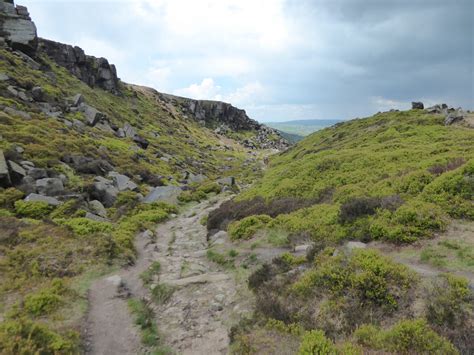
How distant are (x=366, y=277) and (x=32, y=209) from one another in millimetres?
18918

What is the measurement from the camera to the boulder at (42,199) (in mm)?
19439

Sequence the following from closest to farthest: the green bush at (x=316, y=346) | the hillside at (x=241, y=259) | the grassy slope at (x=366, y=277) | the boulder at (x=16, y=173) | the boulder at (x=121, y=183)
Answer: the green bush at (x=316, y=346) < the grassy slope at (x=366, y=277) < the hillside at (x=241, y=259) < the boulder at (x=16, y=173) < the boulder at (x=121, y=183)

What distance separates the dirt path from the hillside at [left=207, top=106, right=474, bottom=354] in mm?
1088

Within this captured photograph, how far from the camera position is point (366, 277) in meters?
9.39

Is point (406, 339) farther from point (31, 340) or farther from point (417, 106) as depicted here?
point (417, 106)

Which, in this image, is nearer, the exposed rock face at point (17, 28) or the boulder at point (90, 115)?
the boulder at point (90, 115)

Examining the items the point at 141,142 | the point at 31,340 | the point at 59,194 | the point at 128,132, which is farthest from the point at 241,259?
the point at 128,132

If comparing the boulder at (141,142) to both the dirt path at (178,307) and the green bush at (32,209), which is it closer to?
the green bush at (32,209)

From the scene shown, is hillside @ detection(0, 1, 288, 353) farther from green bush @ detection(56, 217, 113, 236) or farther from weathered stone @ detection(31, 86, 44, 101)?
weathered stone @ detection(31, 86, 44, 101)

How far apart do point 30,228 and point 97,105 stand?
55.7m

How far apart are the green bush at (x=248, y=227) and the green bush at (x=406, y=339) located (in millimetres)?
9853

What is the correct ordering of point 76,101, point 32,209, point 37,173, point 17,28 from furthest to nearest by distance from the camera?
1. point 17,28
2. point 76,101
3. point 37,173
4. point 32,209

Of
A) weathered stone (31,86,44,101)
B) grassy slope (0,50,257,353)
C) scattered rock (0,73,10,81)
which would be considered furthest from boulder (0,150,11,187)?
scattered rock (0,73,10,81)

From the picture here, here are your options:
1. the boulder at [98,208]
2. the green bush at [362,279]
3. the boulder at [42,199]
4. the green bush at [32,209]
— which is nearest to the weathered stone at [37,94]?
the boulder at [98,208]
